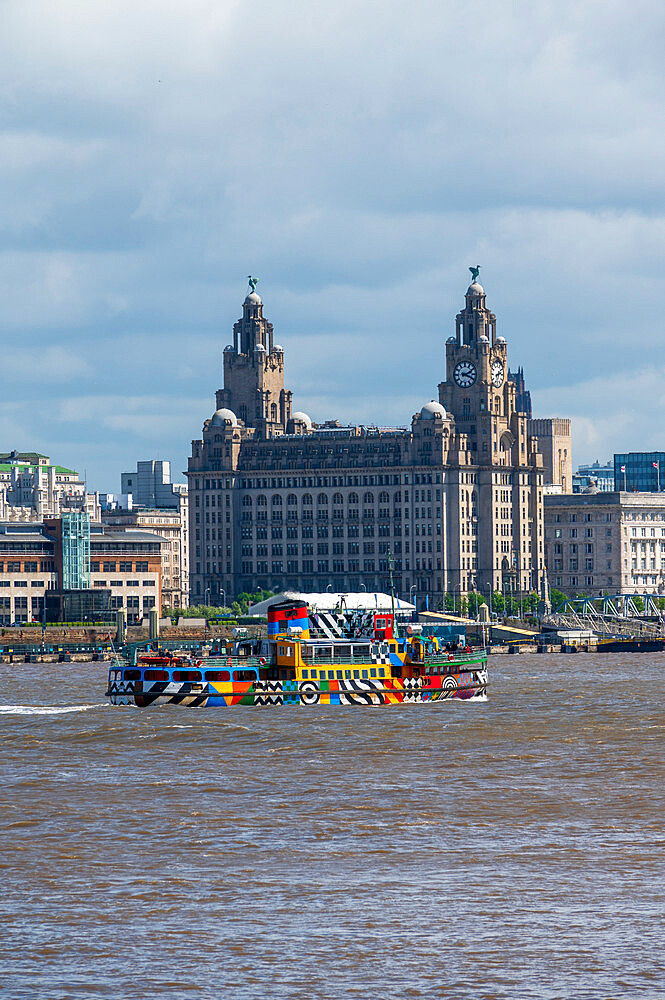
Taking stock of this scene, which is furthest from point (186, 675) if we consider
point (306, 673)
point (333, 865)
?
point (333, 865)

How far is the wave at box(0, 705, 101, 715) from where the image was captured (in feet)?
407

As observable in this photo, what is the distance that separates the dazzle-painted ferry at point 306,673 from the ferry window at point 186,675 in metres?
0.07

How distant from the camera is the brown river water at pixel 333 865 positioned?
4297 centimetres

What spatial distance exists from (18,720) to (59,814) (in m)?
50.1

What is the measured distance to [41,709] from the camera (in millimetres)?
127000

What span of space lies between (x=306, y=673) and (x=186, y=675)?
30.3 ft

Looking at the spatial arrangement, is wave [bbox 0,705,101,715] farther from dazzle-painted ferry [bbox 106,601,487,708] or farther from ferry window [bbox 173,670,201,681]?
ferry window [bbox 173,670,201,681]

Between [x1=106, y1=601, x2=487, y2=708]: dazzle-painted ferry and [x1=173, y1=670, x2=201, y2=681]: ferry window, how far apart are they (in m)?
0.07

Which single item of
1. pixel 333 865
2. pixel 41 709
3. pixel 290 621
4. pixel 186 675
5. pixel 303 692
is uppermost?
pixel 290 621

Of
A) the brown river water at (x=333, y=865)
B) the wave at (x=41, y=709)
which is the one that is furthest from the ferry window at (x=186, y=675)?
the brown river water at (x=333, y=865)

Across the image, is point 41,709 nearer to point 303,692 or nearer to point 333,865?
point 303,692

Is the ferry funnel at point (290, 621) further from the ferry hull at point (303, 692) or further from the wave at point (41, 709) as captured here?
the wave at point (41, 709)

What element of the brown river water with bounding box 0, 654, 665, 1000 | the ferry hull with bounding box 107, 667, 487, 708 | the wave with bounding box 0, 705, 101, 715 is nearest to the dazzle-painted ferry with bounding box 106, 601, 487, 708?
the ferry hull with bounding box 107, 667, 487, 708

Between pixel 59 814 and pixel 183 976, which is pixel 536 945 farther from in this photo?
pixel 59 814
